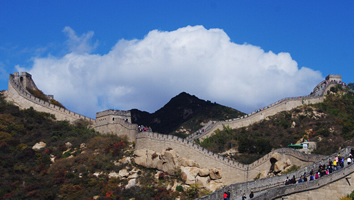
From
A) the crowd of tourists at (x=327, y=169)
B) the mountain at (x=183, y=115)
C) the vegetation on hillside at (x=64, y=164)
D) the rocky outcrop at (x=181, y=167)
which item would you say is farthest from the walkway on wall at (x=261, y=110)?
the crowd of tourists at (x=327, y=169)

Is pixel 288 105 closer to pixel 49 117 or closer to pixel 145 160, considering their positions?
pixel 145 160

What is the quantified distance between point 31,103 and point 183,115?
40.2 m

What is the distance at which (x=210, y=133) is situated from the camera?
61719 mm

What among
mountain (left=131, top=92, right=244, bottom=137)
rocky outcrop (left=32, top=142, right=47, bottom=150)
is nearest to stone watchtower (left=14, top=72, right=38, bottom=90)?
rocky outcrop (left=32, top=142, right=47, bottom=150)

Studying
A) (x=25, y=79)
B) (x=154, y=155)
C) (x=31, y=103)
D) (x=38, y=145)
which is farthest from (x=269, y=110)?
(x=25, y=79)

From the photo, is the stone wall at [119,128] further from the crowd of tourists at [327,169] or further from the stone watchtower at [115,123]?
the crowd of tourists at [327,169]

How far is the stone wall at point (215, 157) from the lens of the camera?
4312cm

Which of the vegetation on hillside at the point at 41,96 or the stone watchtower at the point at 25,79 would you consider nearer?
the vegetation on hillside at the point at 41,96

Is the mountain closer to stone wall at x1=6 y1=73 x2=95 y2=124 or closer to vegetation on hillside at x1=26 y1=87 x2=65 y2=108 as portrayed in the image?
vegetation on hillside at x1=26 y1=87 x2=65 y2=108

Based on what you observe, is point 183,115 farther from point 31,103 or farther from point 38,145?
point 38,145

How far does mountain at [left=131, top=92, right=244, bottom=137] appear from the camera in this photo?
279 ft

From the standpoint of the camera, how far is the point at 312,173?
27.2m

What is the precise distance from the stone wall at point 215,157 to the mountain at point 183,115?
3063 centimetres

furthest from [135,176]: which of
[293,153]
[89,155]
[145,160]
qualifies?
[293,153]
